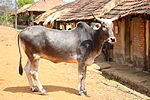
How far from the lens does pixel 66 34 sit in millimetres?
6309

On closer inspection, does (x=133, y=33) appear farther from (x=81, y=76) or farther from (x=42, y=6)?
(x=42, y=6)

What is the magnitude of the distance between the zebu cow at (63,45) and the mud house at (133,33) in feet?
8.10

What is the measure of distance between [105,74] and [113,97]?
3.43 m

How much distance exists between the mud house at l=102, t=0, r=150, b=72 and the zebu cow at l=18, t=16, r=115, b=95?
247 cm

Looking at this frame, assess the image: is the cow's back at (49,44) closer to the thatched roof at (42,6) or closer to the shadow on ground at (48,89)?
the shadow on ground at (48,89)

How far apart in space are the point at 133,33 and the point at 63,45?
17.3ft

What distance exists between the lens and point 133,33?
414 inches

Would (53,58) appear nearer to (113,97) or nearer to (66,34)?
(66,34)

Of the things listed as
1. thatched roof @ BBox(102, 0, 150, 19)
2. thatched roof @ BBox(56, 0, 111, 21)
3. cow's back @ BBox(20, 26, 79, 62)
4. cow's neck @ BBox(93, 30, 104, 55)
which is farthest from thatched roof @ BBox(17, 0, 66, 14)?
cow's neck @ BBox(93, 30, 104, 55)

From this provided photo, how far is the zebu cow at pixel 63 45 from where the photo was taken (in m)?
6.05

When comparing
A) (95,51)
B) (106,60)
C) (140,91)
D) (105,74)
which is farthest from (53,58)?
(106,60)

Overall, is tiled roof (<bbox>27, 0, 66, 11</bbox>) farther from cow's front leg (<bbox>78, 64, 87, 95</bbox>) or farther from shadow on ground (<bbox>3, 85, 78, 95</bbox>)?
cow's front leg (<bbox>78, 64, 87, 95</bbox>)

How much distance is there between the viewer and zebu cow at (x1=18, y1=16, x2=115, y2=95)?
6.05 metres

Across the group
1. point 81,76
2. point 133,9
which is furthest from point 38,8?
point 81,76
